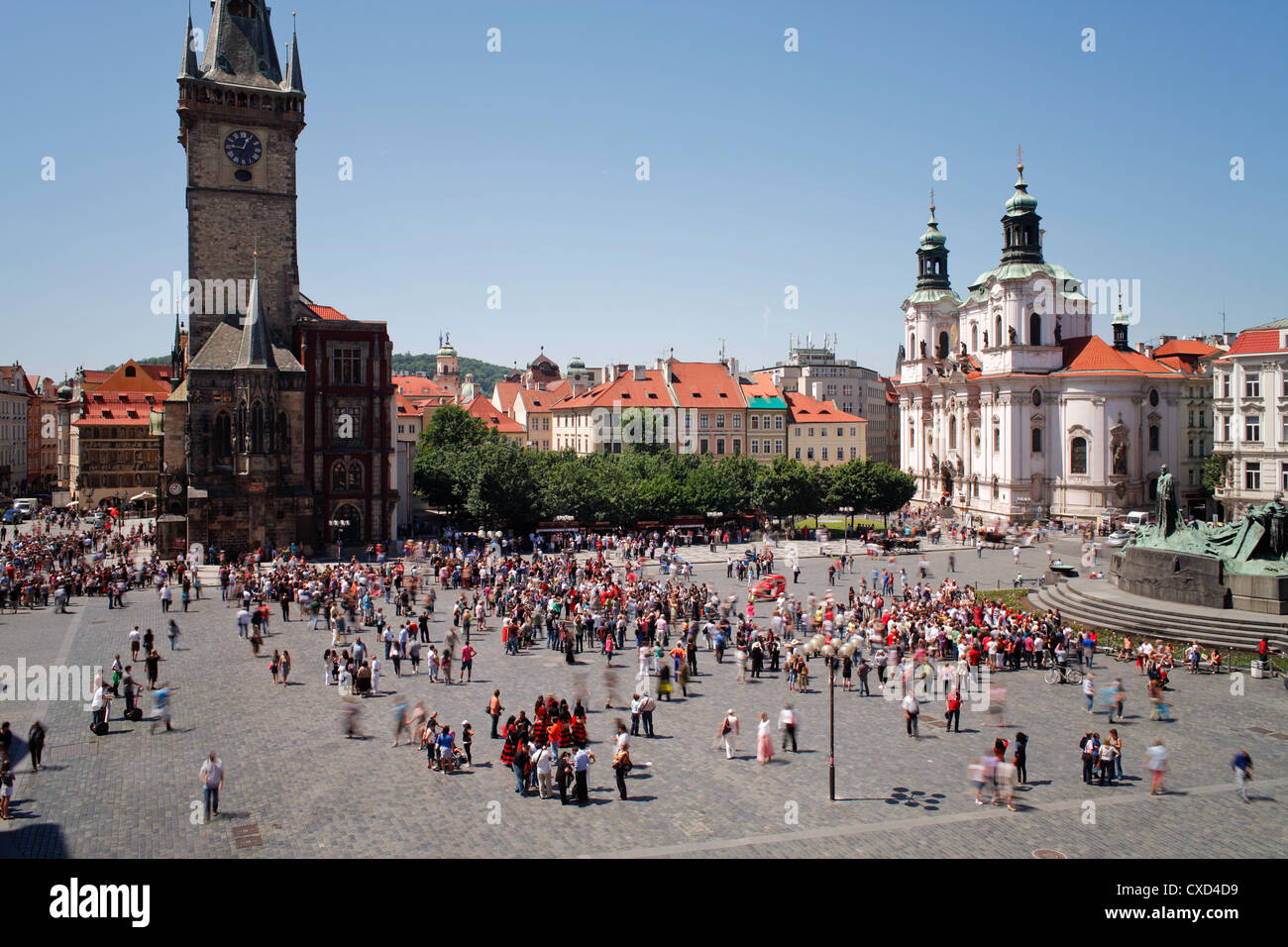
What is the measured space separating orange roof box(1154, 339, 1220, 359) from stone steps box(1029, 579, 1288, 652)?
5999 cm

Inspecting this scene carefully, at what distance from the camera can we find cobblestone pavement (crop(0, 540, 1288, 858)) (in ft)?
48.9

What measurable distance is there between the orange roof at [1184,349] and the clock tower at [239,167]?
7134 centimetres

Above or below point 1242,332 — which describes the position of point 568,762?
below

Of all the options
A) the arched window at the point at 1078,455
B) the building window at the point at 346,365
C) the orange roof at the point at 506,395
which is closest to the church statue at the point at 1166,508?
the building window at the point at 346,365

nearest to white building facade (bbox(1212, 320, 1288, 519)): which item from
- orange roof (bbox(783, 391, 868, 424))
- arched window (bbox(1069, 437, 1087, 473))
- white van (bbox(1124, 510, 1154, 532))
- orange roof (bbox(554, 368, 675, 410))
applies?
white van (bbox(1124, 510, 1154, 532))

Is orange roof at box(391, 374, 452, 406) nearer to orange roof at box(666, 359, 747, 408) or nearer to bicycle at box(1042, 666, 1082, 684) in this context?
orange roof at box(666, 359, 747, 408)

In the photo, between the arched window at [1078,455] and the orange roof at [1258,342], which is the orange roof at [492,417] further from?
the orange roof at [1258,342]

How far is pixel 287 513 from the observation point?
50.5m

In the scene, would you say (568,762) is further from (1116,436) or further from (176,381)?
(1116,436)

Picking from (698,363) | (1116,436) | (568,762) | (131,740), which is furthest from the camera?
(698,363)

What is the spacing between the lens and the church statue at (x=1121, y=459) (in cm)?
7062

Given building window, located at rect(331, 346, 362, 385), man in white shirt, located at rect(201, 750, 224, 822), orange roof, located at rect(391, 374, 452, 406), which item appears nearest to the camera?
man in white shirt, located at rect(201, 750, 224, 822)
